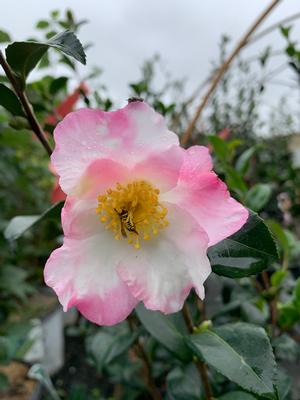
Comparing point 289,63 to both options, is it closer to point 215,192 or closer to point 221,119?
point 215,192

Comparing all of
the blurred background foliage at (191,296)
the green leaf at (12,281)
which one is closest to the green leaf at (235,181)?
the blurred background foliage at (191,296)

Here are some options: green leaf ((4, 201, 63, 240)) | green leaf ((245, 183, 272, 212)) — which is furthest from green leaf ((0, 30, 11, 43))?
green leaf ((245, 183, 272, 212))

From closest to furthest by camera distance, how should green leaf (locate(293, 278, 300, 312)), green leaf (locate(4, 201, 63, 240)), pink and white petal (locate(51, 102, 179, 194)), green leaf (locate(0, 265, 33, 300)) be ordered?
pink and white petal (locate(51, 102, 179, 194)) → green leaf (locate(4, 201, 63, 240)) → green leaf (locate(293, 278, 300, 312)) → green leaf (locate(0, 265, 33, 300))

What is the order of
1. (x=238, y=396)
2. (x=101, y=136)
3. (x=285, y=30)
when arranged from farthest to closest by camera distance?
(x=285, y=30) < (x=238, y=396) < (x=101, y=136)

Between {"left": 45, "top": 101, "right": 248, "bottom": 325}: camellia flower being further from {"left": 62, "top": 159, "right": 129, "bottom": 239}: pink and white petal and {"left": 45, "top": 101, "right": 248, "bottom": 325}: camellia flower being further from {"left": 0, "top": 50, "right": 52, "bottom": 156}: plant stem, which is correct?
{"left": 0, "top": 50, "right": 52, "bottom": 156}: plant stem

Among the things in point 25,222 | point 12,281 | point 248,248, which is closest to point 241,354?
point 248,248

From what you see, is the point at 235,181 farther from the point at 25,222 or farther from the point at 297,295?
the point at 25,222
